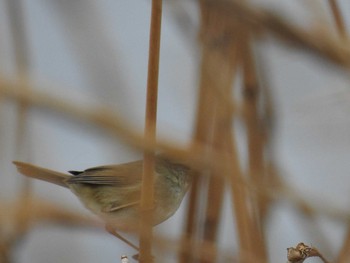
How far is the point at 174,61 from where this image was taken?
5.17ft

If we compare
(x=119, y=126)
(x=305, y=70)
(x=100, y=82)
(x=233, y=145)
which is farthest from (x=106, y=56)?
(x=305, y=70)

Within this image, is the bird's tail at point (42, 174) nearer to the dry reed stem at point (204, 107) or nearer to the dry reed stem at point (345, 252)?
the dry reed stem at point (204, 107)

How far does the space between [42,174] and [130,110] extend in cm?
61

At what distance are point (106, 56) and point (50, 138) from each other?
0.52 m

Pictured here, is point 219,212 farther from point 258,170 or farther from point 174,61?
point 174,61

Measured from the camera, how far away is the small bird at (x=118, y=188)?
1512mm

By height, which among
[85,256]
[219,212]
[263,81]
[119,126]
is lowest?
[85,256]

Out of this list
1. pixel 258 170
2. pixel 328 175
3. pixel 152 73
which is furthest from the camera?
pixel 328 175

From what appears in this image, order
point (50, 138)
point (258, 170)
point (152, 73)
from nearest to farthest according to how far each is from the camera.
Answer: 1. point (152, 73)
2. point (258, 170)
3. point (50, 138)

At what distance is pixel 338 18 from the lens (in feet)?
3.55

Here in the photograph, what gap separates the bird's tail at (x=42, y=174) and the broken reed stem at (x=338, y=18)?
1.99 ft

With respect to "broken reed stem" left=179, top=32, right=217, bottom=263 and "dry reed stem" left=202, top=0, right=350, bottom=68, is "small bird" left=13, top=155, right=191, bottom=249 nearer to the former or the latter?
"broken reed stem" left=179, top=32, right=217, bottom=263

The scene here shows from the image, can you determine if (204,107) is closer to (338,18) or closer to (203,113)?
(203,113)

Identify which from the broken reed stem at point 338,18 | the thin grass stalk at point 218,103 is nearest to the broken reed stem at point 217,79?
the thin grass stalk at point 218,103
